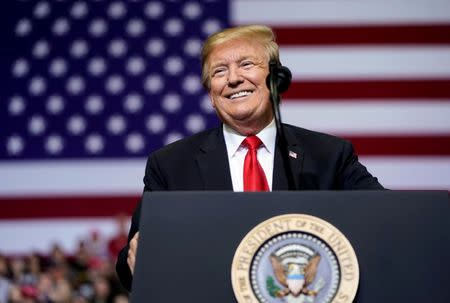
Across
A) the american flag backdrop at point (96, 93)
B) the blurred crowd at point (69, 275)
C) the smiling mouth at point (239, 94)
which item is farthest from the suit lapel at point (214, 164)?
the american flag backdrop at point (96, 93)

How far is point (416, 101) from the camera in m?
7.56

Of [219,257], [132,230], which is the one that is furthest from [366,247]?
[132,230]

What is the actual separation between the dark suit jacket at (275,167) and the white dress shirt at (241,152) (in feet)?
Answer: 0.07

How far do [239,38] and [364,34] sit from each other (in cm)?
609

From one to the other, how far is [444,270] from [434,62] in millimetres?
6714

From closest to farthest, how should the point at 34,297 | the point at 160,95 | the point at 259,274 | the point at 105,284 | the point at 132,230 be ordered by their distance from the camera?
the point at 259,274 < the point at 132,230 < the point at 105,284 < the point at 34,297 < the point at 160,95

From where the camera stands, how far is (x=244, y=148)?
6.08 feet

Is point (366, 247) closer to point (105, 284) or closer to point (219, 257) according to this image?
point (219, 257)

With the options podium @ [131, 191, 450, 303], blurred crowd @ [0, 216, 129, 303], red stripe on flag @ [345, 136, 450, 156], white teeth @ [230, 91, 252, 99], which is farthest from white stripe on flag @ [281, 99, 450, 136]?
podium @ [131, 191, 450, 303]

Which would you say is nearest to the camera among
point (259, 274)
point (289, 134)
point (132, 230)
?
point (259, 274)

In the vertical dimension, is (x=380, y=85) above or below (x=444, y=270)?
below

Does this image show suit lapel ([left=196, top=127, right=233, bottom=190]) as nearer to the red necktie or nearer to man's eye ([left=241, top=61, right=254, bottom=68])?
the red necktie

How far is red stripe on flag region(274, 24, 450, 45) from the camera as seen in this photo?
764cm

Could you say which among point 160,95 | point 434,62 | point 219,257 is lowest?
point 160,95
